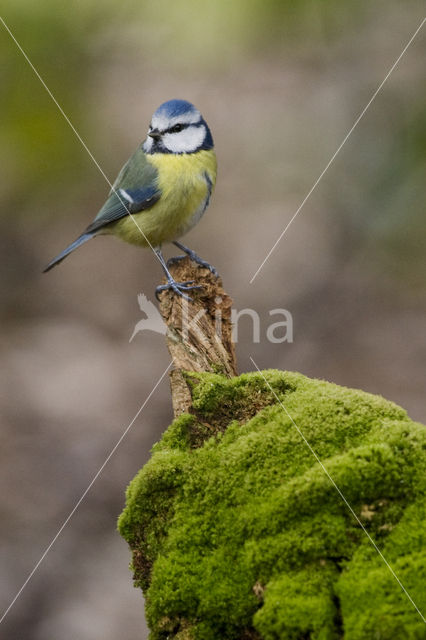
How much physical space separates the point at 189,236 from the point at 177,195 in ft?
7.77

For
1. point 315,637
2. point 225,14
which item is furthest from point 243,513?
point 225,14

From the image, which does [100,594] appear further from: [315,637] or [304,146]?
[304,146]

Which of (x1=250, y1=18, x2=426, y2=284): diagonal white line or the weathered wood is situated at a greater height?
(x1=250, y1=18, x2=426, y2=284): diagonal white line

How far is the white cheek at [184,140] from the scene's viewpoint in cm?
242

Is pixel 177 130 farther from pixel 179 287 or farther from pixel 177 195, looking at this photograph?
pixel 179 287

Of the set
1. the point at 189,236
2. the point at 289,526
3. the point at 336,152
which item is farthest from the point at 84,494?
the point at 336,152

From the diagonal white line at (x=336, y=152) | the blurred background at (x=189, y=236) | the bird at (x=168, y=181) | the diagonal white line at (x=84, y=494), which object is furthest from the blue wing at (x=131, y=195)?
the diagonal white line at (x=336, y=152)

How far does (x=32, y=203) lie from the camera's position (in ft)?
14.4

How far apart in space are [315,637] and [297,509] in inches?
8.9

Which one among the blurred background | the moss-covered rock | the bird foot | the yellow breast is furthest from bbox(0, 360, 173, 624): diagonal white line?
the moss-covered rock

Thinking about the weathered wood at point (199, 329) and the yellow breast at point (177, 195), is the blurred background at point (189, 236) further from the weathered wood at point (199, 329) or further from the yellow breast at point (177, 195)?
the weathered wood at point (199, 329)

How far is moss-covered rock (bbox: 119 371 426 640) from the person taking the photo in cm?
119

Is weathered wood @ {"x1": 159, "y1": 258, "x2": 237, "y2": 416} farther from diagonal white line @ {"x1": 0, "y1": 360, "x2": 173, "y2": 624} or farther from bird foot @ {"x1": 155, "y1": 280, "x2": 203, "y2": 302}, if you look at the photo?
diagonal white line @ {"x1": 0, "y1": 360, "x2": 173, "y2": 624}

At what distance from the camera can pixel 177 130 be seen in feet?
7.90
